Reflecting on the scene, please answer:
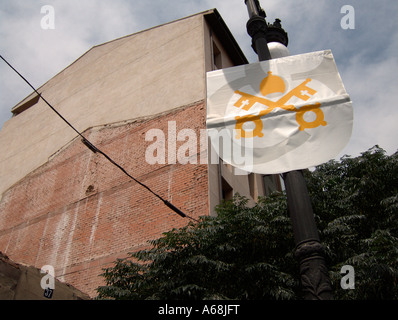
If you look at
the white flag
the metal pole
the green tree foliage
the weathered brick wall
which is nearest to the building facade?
the weathered brick wall

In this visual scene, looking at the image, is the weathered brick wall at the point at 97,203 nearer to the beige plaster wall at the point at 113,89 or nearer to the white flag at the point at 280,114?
the beige plaster wall at the point at 113,89

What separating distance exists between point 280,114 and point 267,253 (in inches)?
167

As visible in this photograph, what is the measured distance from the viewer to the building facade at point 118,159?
12023mm

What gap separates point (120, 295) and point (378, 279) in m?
4.51

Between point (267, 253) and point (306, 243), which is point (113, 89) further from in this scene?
point (306, 243)

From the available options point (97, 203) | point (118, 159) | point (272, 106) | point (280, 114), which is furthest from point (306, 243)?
point (118, 159)

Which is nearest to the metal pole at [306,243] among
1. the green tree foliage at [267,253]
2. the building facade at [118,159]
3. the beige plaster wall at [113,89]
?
the green tree foliage at [267,253]

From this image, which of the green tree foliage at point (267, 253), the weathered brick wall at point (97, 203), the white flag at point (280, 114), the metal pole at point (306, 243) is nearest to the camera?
the metal pole at point (306, 243)

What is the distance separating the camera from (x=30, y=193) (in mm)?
16641

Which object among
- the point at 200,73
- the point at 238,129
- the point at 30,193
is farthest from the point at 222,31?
the point at 238,129

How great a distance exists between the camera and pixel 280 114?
4250mm

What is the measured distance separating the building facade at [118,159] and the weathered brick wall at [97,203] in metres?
0.04

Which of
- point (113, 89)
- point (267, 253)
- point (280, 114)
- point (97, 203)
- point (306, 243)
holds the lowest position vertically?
point (306, 243)

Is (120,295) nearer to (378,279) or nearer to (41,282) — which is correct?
(41,282)
